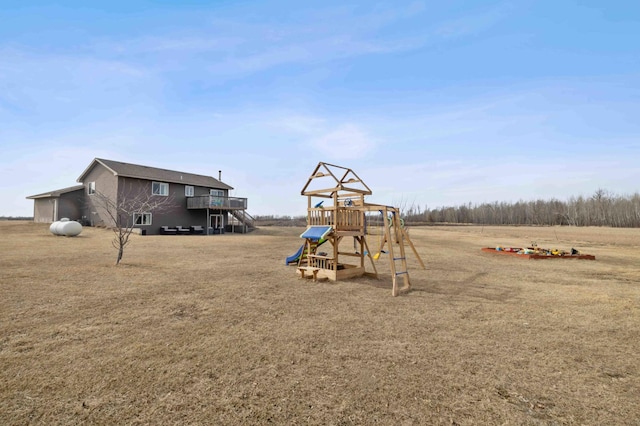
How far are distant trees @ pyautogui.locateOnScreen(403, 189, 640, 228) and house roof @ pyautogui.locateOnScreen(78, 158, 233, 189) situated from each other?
32449 mm

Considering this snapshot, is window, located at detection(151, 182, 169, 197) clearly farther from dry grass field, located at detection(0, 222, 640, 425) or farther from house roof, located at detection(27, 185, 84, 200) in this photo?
dry grass field, located at detection(0, 222, 640, 425)

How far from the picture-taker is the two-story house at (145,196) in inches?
1192

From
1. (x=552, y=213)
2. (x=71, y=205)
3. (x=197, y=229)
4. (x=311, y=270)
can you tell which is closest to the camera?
(x=311, y=270)

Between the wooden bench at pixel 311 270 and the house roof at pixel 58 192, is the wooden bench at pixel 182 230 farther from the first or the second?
the wooden bench at pixel 311 270

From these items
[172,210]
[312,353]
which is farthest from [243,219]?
[312,353]

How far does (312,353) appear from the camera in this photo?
4.62 m

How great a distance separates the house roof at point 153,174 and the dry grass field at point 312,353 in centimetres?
2387

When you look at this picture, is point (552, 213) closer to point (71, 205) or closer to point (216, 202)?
point (216, 202)

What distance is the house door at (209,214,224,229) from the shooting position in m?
36.2

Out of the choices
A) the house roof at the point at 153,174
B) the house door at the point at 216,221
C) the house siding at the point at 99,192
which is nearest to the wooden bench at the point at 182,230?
the house door at the point at 216,221

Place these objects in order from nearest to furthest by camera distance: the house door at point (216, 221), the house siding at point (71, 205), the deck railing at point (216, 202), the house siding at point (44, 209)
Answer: the house siding at point (71, 205), the house siding at point (44, 209), the deck railing at point (216, 202), the house door at point (216, 221)

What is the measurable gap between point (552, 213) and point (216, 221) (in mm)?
76855

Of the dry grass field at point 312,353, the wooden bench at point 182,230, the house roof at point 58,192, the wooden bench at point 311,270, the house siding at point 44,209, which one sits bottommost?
the dry grass field at point 312,353

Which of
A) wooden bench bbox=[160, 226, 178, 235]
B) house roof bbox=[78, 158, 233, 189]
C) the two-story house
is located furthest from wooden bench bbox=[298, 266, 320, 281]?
house roof bbox=[78, 158, 233, 189]
